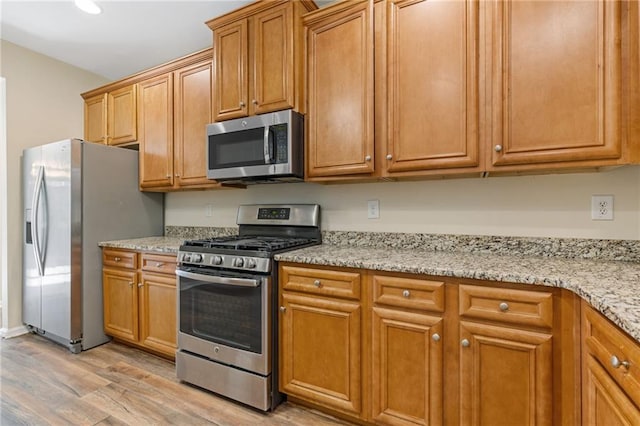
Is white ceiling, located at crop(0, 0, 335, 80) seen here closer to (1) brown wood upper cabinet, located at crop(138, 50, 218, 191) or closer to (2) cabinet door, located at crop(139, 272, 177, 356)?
(1) brown wood upper cabinet, located at crop(138, 50, 218, 191)

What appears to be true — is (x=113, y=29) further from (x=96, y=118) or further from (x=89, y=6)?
(x=96, y=118)

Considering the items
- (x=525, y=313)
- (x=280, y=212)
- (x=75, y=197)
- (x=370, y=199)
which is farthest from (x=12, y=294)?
(x=525, y=313)

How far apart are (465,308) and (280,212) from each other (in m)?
1.48

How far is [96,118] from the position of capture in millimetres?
3242

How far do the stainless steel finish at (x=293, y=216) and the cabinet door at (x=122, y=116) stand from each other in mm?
1420

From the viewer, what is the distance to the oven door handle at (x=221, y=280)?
71.1 inches

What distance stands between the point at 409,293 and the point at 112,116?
3237 millimetres

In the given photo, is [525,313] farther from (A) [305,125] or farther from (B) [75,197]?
(B) [75,197]

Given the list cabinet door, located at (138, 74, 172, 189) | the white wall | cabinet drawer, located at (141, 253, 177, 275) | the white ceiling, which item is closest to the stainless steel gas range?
cabinet drawer, located at (141, 253, 177, 275)

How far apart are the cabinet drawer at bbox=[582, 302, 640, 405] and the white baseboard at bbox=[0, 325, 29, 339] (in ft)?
13.7

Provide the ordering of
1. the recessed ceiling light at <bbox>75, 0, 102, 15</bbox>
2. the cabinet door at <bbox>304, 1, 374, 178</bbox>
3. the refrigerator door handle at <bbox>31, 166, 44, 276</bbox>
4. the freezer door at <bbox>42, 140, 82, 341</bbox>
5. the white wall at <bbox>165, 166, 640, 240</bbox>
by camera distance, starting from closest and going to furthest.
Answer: the white wall at <bbox>165, 166, 640, 240</bbox> < the cabinet door at <bbox>304, 1, 374, 178</bbox> < the recessed ceiling light at <bbox>75, 0, 102, 15</bbox> < the freezer door at <bbox>42, 140, 82, 341</bbox> < the refrigerator door handle at <bbox>31, 166, 44, 276</bbox>

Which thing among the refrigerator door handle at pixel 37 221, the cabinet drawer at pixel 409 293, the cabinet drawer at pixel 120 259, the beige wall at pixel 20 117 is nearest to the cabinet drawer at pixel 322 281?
the cabinet drawer at pixel 409 293

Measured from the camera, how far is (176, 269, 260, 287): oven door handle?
1805 mm

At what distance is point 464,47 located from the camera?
5.33ft
